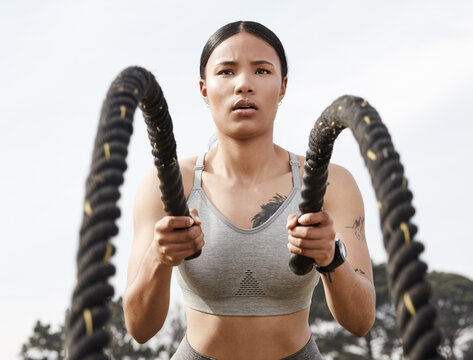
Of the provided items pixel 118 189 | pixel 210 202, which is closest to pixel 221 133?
pixel 210 202

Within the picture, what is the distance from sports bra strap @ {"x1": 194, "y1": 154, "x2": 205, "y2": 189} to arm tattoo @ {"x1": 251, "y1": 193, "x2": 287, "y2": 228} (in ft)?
1.89

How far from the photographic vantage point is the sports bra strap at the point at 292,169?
4.63 meters

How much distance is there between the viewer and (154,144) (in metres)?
3.22

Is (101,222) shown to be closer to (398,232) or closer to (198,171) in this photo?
(398,232)

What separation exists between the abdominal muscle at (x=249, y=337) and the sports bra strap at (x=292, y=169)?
109cm

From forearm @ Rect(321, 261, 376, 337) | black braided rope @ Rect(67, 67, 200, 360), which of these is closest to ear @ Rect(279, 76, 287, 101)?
forearm @ Rect(321, 261, 376, 337)

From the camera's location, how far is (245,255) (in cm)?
423

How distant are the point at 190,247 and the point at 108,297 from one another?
138cm

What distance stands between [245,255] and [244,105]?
1.15 meters

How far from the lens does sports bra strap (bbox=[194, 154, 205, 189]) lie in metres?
4.70

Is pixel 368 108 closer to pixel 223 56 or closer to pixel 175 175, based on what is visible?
pixel 175 175

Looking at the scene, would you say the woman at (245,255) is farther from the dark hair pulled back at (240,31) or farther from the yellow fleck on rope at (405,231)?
the yellow fleck on rope at (405,231)

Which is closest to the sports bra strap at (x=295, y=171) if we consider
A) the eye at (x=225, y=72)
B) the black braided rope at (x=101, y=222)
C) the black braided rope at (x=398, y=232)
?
the eye at (x=225, y=72)

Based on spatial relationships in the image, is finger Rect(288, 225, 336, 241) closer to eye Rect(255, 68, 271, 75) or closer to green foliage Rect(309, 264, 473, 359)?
eye Rect(255, 68, 271, 75)
